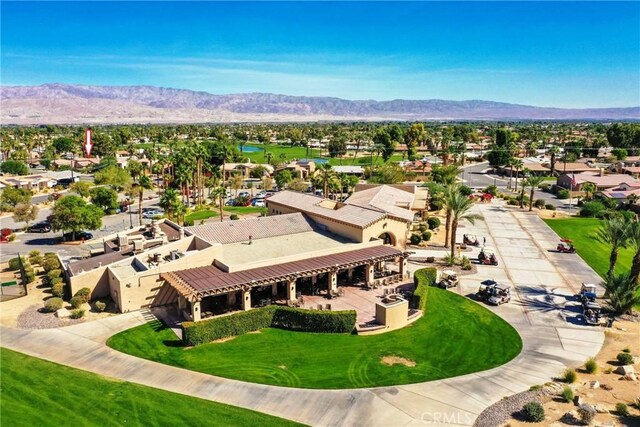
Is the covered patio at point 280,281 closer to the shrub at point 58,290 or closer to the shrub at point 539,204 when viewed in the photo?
the shrub at point 58,290

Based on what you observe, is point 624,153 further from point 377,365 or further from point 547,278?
point 377,365

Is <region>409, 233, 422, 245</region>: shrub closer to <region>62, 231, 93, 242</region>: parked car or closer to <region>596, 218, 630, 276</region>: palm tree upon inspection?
<region>596, 218, 630, 276</region>: palm tree

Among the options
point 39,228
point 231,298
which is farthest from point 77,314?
point 39,228

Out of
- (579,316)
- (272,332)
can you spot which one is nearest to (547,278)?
(579,316)

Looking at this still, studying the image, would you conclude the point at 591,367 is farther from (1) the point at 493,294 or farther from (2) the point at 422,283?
(2) the point at 422,283

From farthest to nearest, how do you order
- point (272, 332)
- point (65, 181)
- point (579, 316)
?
point (65, 181) → point (579, 316) → point (272, 332)

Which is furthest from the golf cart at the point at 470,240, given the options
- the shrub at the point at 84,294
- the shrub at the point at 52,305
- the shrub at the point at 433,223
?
the shrub at the point at 52,305

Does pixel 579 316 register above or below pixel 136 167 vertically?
below
